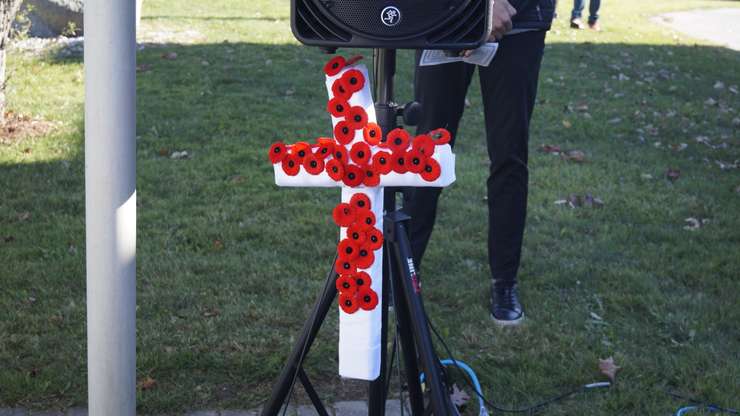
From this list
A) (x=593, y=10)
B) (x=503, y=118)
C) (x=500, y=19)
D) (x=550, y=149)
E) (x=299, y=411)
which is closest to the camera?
(x=500, y=19)

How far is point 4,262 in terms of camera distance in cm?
415

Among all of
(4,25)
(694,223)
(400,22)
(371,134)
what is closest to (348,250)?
(371,134)

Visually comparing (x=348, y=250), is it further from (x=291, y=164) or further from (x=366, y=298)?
(x=291, y=164)

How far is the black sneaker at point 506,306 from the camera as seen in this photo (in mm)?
3723

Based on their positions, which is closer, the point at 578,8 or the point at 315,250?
the point at 315,250

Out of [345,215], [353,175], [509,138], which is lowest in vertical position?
[509,138]

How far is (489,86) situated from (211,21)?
837 centimetres

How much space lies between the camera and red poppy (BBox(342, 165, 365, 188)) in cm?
211

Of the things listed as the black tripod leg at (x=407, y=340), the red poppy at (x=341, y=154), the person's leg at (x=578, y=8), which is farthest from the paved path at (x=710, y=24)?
the red poppy at (x=341, y=154)

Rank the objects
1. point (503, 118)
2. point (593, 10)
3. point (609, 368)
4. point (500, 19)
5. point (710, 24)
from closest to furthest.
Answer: point (500, 19) < point (609, 368) < point (503, 118) < point (593, 10) < point (710, 24)

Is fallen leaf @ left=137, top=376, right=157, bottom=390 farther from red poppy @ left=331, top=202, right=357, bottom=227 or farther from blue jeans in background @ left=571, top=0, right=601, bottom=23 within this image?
blue jeans in background @ left=571, top=0, right=601, bottom=23

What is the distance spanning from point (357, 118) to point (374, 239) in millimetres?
294

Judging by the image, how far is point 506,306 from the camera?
12.3 feet

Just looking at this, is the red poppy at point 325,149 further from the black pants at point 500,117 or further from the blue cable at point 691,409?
the blue cable at point 691,409
